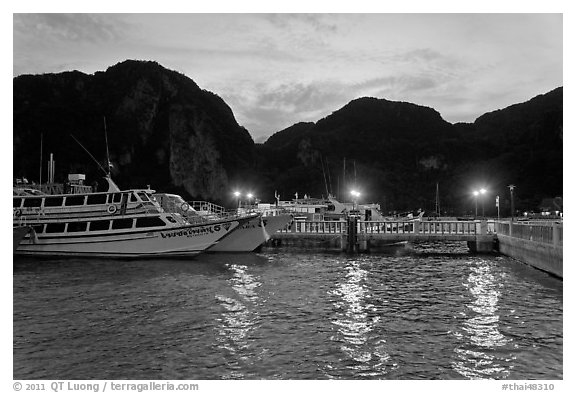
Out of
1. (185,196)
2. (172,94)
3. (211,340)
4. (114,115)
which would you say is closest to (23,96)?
(114,115)

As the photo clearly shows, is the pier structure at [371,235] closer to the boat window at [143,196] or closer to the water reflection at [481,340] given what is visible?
the boat window at [143,196]

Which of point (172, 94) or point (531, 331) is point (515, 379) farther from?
point (172, 94)

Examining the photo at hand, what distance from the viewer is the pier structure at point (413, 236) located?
27469 millimetres

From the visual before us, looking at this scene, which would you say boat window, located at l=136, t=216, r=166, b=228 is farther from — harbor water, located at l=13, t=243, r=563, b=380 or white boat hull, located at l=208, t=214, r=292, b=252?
white boat hull, located at l=208, t=214, r=292, b=252

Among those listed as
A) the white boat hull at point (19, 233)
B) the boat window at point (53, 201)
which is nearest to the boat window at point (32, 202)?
the boat window at point (53, 201)

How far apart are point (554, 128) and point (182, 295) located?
162973 millimetres

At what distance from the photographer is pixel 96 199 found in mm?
30203

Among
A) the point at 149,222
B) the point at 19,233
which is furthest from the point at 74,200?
the point at 149,222

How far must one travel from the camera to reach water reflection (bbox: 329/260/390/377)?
34.5 feet

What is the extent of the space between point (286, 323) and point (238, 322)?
58.1 inches

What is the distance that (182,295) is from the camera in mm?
18250

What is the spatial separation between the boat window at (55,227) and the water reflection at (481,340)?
25.2 meters

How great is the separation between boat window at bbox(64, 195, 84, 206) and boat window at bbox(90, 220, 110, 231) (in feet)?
5.72

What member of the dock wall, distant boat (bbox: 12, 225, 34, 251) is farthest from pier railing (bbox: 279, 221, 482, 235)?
distant boat (bbox: 12, 225, 34, 251)
